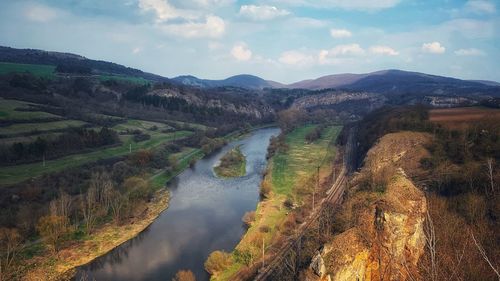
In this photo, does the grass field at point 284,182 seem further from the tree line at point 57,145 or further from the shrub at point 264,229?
the tree line at point 57,145

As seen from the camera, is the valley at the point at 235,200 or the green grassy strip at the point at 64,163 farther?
the green grassy strip at the point at 64,163

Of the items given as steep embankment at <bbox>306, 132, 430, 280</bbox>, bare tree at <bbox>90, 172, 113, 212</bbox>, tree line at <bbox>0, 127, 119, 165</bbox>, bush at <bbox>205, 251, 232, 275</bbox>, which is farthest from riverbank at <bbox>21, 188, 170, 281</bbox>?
steep embankment at <bbox>306, 132, 430, 280</bbox>

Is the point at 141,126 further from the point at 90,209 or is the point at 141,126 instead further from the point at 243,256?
the point at 243,256

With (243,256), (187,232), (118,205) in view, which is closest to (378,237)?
(243,256)

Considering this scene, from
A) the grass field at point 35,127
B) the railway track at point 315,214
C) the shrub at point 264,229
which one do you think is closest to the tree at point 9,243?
the railway track at point 315,214

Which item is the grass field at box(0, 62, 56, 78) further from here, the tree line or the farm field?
the tree line
